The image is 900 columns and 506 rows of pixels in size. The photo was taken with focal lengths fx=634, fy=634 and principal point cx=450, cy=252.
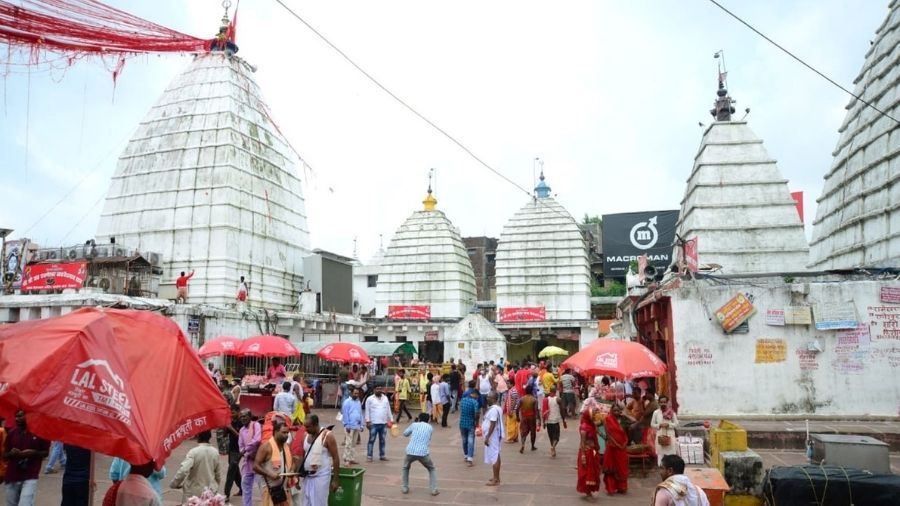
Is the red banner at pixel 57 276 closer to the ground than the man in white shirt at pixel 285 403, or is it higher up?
higher up

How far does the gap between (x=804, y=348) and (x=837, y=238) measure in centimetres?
779

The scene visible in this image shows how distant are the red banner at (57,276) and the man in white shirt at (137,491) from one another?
62.3 feet

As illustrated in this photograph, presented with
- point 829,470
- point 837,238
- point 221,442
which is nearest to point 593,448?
point 829,470

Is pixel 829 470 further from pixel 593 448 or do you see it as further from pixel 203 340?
pixel 203 340

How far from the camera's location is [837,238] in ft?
61.1

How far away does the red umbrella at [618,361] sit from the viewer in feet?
32.3

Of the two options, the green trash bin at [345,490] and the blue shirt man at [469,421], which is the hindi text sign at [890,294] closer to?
the blue shirt man at [469,421]

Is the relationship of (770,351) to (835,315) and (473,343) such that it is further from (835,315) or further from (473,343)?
(473,343)

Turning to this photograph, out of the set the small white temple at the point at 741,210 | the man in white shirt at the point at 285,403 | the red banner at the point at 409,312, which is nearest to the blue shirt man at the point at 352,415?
the man in white shirt at the point at 285,403

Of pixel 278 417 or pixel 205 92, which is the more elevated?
pixel 205 92

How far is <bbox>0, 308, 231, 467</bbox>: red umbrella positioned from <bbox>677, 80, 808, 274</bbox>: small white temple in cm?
1733

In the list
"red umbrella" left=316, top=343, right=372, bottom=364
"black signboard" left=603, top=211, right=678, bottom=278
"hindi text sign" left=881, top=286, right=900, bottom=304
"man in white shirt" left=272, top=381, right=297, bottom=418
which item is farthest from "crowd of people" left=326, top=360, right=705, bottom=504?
"black signboard" left=603, top=211, right=678, bottom=278

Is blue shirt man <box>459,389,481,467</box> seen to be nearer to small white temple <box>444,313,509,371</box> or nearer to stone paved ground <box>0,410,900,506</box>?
stone paved ground <box>0,410,900,506</box>

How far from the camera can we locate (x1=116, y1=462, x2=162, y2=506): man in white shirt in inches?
182
